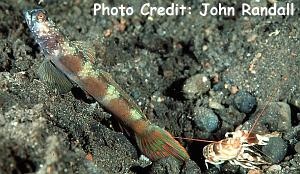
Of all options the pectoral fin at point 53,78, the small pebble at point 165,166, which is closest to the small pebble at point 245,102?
the small pebble at point 165,166

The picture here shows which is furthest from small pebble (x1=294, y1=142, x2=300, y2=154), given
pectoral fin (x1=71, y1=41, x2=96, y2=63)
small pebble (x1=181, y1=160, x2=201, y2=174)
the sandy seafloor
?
pectoral fin (x1=71, y1=41, x2=96, y2=63)

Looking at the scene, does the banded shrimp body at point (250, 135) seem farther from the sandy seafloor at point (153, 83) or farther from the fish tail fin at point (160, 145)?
the fish tail fin at point (160, 145)

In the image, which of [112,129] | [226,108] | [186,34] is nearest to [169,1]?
[186,34]

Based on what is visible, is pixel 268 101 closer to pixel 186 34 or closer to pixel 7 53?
pixel 186 34

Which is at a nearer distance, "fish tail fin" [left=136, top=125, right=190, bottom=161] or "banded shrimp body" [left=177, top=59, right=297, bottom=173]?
"fish tail fin" [left=136, top=125, right=190, bottom=161]

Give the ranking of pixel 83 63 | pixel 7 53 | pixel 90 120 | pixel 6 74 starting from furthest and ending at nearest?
1. pixel 7 53
2. pixel 83 63
3. pixel 90 120
4. pixel 6 74

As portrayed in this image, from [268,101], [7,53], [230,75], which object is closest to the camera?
[7,53]

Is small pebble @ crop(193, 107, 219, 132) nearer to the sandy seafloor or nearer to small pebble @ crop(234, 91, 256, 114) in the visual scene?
the sandy seafloor
